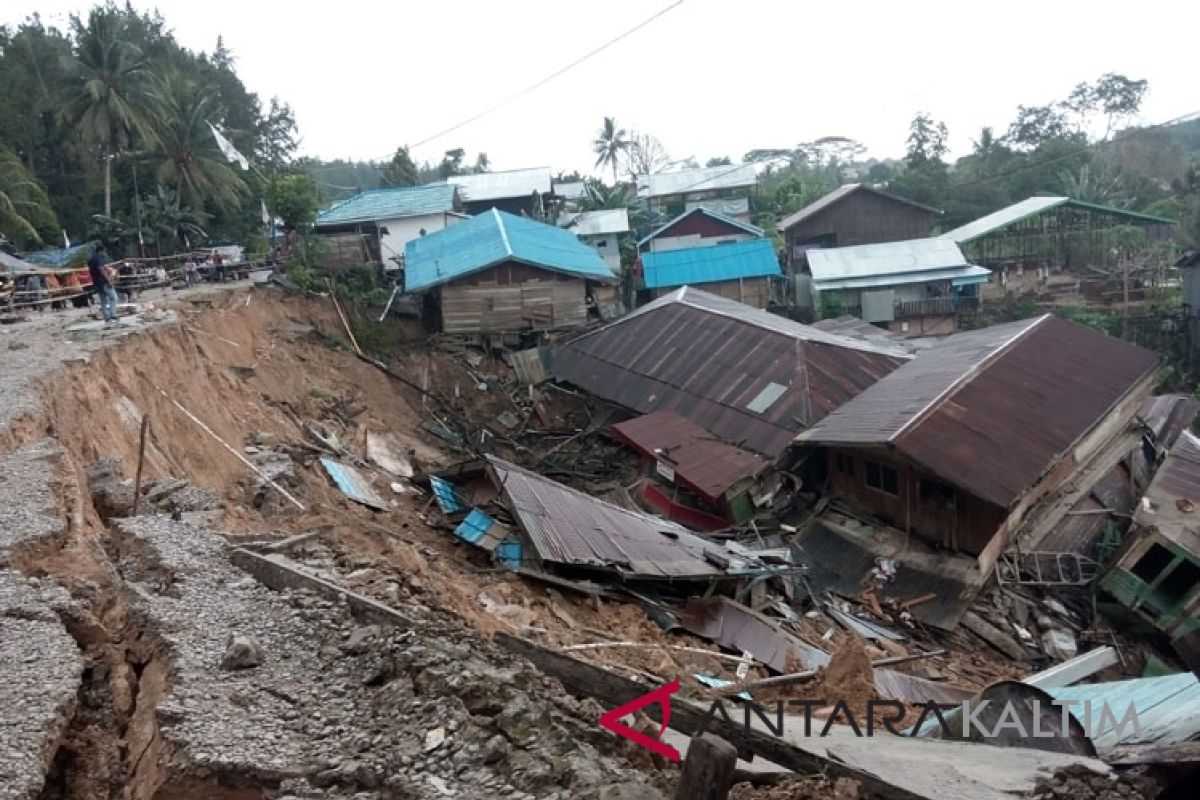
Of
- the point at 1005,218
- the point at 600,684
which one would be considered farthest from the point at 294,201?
the point at 1005,218

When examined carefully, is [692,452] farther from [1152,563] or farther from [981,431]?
[1152,563]

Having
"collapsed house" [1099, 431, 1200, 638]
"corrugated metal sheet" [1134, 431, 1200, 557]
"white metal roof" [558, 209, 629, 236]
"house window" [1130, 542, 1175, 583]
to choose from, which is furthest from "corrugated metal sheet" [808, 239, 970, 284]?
"house window" [1130, 542, 1175, 583]

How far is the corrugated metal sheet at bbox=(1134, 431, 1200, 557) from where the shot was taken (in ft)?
42.9

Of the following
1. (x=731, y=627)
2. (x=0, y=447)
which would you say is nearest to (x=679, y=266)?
(x=731, y=627)

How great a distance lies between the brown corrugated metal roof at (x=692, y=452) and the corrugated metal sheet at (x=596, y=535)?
2.65 metres

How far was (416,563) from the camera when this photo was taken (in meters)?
8.84

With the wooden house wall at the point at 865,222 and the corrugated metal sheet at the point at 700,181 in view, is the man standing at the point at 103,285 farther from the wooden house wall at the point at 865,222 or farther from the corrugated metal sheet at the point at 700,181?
the corrugated metal sheet at the point at 700,181

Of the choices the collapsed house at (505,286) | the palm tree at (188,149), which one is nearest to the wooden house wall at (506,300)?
the collapsed house at (505,286)

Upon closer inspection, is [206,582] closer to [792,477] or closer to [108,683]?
[108,683]

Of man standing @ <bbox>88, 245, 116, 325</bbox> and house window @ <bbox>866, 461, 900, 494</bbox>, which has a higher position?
man standing @ <bbox>88, 245, 116, 325</bbox>

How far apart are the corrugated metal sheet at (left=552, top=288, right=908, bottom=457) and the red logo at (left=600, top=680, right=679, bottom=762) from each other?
1115cm

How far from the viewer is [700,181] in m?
45.2

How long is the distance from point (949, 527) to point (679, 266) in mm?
20101

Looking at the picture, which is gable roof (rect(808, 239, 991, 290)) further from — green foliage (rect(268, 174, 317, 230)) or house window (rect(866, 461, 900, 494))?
green foliage (rect(268, 174, 317, 230))
